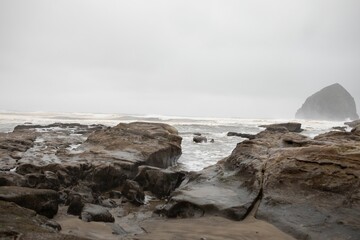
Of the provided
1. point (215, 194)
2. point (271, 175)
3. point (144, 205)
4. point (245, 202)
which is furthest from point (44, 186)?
point (271, 175)

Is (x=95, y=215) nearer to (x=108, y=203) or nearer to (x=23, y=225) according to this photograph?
(x=108, y=203)

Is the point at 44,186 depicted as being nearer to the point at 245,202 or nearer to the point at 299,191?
the point at 245,202

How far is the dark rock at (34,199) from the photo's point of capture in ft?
19.2

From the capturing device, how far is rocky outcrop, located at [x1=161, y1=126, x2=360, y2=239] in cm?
578

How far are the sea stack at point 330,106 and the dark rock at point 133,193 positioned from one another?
14318cm

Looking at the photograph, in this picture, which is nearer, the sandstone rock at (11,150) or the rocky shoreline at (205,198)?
the rocky shoreline at (205,198)

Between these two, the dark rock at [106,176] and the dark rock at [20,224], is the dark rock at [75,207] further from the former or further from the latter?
the dark rock at [106,176]

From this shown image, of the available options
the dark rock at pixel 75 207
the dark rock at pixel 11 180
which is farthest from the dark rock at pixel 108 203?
the dark rock at pixel 11 180

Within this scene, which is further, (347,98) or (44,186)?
(347,98)

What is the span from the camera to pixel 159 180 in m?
9.36

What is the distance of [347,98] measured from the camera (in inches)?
5714

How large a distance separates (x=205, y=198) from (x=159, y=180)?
249cm

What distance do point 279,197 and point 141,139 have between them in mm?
8790

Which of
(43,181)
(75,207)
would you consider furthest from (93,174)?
(75,207)
